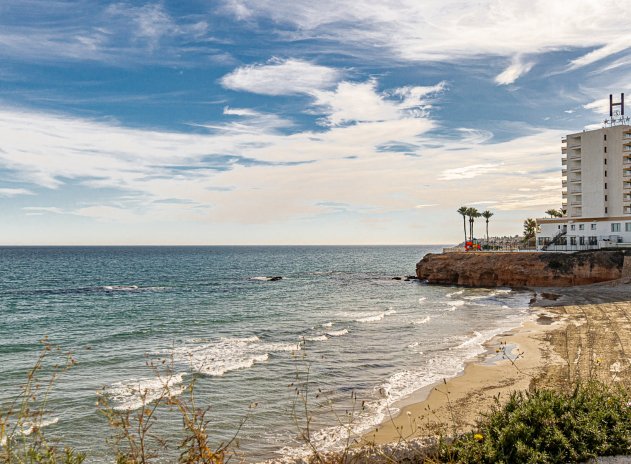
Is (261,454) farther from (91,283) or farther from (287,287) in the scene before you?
(91,283)

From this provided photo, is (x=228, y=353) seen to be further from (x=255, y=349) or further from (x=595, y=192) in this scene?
(x=595, y=192)

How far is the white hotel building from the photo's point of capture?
216ft

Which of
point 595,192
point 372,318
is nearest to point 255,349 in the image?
point 372,318

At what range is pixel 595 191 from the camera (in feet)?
225

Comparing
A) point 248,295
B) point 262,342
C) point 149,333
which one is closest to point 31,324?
point 149,333

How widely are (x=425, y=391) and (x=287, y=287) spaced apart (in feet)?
155

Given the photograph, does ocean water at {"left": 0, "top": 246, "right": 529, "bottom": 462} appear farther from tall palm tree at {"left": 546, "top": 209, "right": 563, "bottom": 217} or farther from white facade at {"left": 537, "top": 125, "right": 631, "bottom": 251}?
tall palm tree at {"left": 546, "top": 209, "right": 563, "bottom": 217}

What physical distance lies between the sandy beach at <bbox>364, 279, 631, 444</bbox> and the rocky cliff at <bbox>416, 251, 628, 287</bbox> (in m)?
14.8

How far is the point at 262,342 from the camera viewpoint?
27984mm

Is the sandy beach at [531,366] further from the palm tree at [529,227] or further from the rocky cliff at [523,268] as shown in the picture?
the palm tree at [529,227]

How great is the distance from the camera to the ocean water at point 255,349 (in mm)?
15586

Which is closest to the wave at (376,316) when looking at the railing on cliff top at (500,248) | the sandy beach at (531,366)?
the sandy beach at (531,366)

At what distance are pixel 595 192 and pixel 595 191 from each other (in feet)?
0.46

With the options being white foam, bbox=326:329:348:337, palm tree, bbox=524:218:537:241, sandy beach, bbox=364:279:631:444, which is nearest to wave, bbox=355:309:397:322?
white foam, bbox=326:329:348:337
